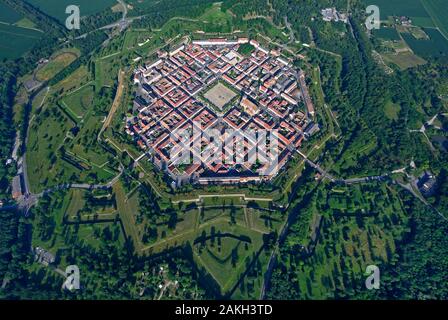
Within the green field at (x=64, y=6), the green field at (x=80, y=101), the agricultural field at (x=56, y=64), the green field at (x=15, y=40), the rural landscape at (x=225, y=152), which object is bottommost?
the rural landscape at (x=225, y=152)

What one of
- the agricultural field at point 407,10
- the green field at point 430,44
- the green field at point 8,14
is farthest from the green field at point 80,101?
the green field at point 430,44

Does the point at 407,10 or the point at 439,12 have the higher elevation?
the point at 407,10

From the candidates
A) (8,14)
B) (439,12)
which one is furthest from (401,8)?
(8,14)

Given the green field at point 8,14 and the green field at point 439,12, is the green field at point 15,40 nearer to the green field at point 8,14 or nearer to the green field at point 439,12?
the green field at point 8,14

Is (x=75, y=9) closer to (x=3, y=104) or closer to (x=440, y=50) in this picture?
(x=3, y=104)

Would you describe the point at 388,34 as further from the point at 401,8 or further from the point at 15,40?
the point at 15,40

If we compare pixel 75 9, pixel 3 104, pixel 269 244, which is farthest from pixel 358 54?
pixel 3 104

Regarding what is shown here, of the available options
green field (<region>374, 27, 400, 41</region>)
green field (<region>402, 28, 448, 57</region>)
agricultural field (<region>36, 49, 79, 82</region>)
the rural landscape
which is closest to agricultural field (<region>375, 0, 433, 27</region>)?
the rural landscape
